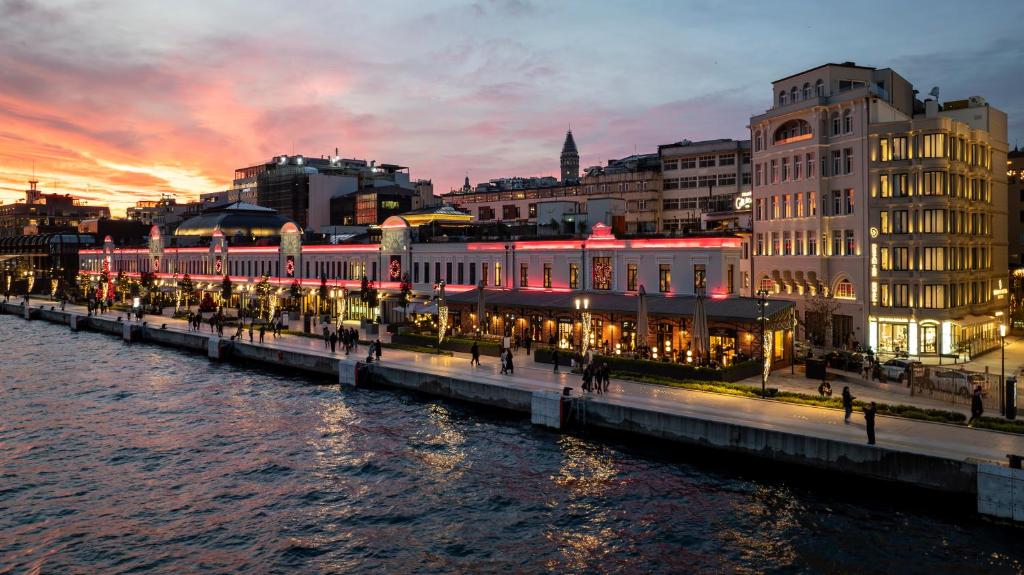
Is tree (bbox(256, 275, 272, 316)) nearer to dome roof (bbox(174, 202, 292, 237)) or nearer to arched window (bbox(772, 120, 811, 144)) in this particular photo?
dome roof (bbox(174, 202, 292, 237))

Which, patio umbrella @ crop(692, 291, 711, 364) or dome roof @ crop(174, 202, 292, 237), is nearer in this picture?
patio umbrella @ crop(692, 291, 711, 364)

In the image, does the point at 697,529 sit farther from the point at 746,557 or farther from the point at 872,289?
the point at 872,289

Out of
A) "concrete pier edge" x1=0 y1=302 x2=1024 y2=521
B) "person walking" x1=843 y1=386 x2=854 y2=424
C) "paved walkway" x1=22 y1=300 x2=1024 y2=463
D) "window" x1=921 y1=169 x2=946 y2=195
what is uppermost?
"window" x1=921 y1=169 x2=946 y2=195

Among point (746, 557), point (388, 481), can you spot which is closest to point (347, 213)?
point (388, 481)

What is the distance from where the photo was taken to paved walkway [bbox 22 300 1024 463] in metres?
27.3

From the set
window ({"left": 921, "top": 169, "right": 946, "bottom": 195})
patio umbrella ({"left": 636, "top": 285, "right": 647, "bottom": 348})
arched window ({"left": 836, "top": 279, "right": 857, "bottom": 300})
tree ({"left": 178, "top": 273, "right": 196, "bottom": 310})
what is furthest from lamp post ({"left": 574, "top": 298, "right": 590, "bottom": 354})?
tree ({"left": 178, "top": 273, "right": 196, "bottom": 310})

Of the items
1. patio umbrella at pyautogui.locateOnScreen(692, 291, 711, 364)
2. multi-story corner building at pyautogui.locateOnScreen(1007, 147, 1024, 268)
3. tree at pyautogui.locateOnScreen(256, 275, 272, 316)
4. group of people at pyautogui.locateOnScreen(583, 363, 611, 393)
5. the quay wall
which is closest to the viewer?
the quay wall

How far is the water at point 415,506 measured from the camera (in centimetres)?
2259

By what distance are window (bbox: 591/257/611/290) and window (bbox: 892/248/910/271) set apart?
69.0ft

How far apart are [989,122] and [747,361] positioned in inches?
1446

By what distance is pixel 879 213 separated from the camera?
53531mm

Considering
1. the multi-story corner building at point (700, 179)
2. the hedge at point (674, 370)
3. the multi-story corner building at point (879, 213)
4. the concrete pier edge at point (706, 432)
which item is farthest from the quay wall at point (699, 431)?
the multi-story corner building at point (700, 179)

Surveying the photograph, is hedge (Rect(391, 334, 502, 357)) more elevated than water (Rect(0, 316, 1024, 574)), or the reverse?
hedge (Rect(391, 334, 502, 357))

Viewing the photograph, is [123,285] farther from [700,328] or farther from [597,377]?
[700,328]
